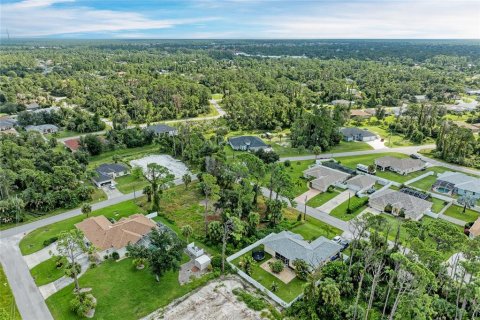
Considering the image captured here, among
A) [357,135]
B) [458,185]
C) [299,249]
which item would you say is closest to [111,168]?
[299,249]

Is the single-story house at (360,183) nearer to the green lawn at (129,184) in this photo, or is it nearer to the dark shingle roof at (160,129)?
the green lawn at (129,184)

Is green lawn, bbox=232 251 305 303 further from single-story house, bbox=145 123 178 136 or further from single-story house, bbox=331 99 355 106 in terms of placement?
single-story house, bbox=331 99 355 106

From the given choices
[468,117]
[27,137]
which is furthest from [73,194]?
[468,117]

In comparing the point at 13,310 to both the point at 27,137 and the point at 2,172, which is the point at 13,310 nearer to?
the point at 2,172

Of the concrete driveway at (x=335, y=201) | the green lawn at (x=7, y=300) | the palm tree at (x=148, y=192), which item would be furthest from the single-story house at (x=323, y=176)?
the green lawn at (x=7, y=300)

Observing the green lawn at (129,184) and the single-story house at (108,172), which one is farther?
the single-story house at (108,172)

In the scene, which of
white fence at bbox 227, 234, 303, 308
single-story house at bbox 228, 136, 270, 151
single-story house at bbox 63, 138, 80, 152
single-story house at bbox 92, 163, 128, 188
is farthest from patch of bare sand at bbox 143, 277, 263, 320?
single-story house at bbox 63, 138, 80, 152
